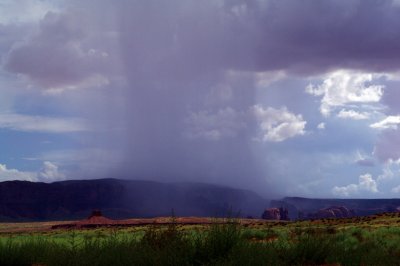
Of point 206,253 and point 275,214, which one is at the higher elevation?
point 275,214

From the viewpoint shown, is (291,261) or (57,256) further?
(291,261)

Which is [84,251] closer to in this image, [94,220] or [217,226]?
[217,226]

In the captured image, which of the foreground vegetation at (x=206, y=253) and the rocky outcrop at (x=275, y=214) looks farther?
the rocky outcrop at (x=275, y=214)

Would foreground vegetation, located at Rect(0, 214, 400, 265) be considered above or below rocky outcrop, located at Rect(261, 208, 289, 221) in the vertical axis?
below

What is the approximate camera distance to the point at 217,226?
58.9 feet

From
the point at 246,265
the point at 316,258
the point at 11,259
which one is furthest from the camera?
the point at 11,259

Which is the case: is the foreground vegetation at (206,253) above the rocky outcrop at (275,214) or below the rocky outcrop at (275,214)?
below

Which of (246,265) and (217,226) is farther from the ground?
(217,226)

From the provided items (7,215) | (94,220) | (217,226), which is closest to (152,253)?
(217,226)

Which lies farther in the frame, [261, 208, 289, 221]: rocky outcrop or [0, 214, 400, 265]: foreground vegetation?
[261, 208, 289, 221]: rocky outcrop

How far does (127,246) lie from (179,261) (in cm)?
237

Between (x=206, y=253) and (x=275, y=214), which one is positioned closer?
(x=206, y=253)

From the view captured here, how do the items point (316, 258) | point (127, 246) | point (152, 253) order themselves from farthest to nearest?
point (316, 258)
point (127, 246)
point (152, 253)

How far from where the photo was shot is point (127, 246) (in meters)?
18.5
